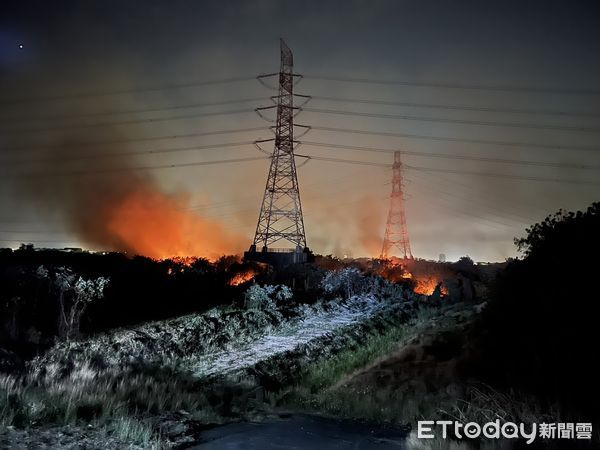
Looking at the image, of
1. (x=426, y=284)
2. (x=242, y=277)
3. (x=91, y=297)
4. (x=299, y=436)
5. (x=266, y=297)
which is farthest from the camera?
(x=426, y=284)

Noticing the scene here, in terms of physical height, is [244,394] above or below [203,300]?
below

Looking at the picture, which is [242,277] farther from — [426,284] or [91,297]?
[426,284]

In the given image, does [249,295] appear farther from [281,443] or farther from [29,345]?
[281,443]

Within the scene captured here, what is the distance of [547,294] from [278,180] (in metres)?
33.8

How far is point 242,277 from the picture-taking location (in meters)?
42.6

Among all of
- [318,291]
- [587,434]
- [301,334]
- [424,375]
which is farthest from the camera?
[318,291]

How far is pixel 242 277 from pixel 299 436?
33.3m

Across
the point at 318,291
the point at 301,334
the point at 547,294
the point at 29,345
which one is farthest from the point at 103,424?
the point at 318,291

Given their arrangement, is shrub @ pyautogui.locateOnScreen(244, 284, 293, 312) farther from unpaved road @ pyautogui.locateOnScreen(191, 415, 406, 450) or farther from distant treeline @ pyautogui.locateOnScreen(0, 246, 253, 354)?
unpaved road @ pyautogui.locateOnScreen(191, 415, 406, 450)

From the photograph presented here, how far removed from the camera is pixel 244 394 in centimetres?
1528

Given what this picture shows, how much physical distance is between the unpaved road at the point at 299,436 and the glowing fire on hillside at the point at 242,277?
2934cm

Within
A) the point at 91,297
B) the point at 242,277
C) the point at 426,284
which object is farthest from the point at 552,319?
the point at 426,284

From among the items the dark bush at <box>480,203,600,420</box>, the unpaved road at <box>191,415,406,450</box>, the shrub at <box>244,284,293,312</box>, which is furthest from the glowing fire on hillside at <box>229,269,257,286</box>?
the unpaved road at <box>191,415,406,450</box>

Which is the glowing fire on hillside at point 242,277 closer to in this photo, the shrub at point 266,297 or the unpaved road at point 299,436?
the shrub at point 266,297
